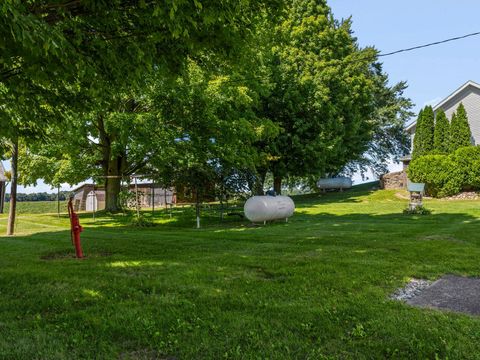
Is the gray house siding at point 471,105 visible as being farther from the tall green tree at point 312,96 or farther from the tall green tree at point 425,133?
the tall green tree at point 312,96

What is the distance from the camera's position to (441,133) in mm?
27750

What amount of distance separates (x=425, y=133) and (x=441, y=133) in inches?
41.1

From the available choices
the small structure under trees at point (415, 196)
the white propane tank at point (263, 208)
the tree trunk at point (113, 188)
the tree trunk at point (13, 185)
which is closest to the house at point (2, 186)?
the tree trunk at point (113, 188)

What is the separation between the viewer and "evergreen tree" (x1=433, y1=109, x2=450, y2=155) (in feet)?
90.1

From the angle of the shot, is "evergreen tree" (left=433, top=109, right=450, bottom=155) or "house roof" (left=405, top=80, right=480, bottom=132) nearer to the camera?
"evergreen tree" (left=433, top=109, right=450, bottom=155)

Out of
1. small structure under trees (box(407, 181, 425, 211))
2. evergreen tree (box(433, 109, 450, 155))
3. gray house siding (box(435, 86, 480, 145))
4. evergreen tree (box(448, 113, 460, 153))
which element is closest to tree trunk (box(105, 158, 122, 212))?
small structure under trees (box(407, 181, 425, 211))

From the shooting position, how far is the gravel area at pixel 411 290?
16.0 ft

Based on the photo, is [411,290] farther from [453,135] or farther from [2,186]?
[2,186]

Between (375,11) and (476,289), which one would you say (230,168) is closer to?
(375,11)

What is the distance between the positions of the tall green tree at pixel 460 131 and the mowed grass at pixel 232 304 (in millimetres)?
20800

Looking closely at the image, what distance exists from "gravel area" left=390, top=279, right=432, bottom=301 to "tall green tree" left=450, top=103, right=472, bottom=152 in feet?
80.4

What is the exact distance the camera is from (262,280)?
5691 mm

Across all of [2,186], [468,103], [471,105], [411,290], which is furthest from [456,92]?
[2,186]

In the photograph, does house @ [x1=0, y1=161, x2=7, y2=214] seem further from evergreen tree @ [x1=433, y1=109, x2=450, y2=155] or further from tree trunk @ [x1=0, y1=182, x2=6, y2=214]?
evergreen tree @ [x1=433, y1=109, x2=450, y2=155]
